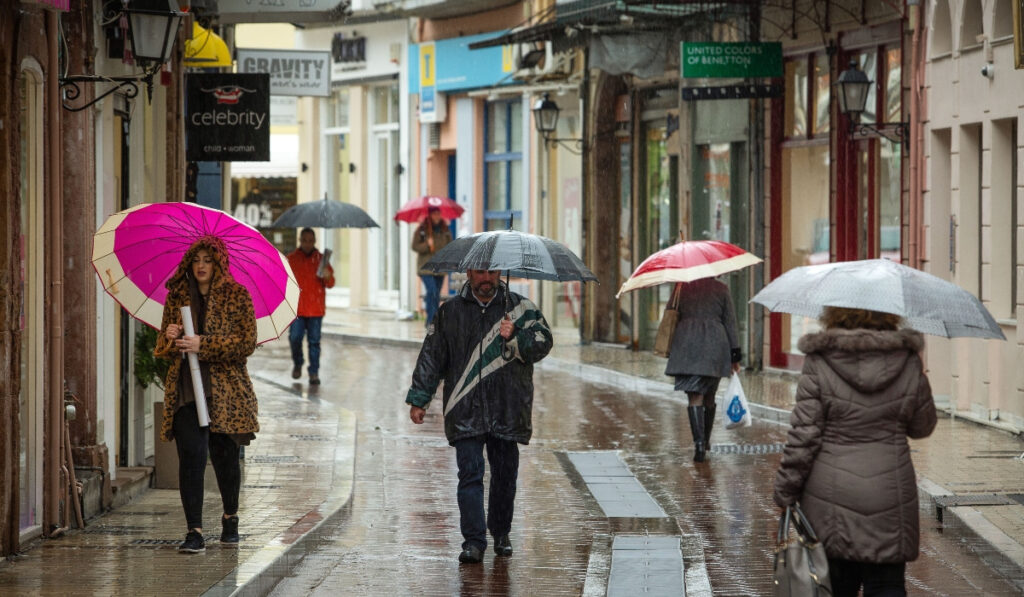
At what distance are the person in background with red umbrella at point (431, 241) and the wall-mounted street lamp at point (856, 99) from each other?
949 centimetres

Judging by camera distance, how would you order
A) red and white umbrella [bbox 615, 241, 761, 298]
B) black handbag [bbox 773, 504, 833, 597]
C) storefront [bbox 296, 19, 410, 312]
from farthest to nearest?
storefront [bbox 296, 19, 410, 312] → red and white umbrella [bbox 615, 241, 761, 298] → black handbag [bbox 773, 504, 833, 597]

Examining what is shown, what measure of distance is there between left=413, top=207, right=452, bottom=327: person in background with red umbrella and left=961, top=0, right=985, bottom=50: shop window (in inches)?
454

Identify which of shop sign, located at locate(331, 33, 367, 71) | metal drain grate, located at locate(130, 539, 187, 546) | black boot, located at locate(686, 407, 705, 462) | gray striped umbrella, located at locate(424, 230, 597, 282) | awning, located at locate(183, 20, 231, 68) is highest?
shop sign, located at locate(331, 33, 367, 71)

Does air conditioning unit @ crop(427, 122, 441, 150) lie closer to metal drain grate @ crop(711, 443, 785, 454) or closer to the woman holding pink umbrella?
metal drain grate @ crop(711, 443, 785, 454)

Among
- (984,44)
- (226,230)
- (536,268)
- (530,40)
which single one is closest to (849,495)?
(536,268)

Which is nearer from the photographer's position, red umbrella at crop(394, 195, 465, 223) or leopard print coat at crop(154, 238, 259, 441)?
leopard print coat at crop(154, 238, 259, 441)

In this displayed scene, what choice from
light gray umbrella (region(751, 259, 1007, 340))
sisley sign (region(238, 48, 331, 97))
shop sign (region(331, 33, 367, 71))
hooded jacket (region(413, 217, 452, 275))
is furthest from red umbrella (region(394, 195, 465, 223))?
light gray umbrella (region(751, 259, 1007, 340))

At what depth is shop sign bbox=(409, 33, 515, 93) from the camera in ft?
105

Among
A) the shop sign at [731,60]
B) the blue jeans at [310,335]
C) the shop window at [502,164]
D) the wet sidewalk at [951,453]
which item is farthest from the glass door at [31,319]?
the shop window at [502,164]

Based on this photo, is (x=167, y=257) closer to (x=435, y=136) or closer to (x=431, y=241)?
(x=431, y=241)

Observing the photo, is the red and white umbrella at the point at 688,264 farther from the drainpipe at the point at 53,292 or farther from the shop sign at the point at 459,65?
the shop sign at the point at 459,65

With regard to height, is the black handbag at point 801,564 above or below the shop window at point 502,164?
below

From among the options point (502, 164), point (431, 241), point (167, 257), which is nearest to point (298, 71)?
point (167, 257)

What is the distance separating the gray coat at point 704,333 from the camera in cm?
1391
